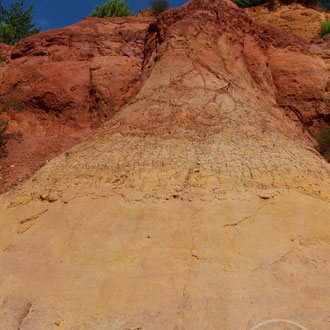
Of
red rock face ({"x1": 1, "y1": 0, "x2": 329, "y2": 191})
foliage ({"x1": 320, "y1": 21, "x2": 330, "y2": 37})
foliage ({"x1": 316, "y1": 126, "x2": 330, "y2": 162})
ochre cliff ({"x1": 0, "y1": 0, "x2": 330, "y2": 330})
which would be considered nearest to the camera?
ochre cliff ({"x1": 0, "y1": 0, "x2": 330, "y2": 330})

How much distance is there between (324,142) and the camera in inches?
217

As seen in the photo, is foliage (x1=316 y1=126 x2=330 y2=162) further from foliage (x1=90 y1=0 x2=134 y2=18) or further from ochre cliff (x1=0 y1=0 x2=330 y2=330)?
foliage (x1=90 y1=0 x2=134 y2=18)

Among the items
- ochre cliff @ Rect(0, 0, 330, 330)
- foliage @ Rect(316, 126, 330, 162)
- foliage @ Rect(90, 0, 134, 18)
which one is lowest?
foliage @ Rect(316, 126, 330, 162)

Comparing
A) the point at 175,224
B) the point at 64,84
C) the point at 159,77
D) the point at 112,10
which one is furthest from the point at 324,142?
the point at 112,10

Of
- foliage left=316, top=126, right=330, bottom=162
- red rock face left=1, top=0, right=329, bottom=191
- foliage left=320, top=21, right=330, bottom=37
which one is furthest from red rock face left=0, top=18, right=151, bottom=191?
foliage left=320, top=21, right=330, bottom=37

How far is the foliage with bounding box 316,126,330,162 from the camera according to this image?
205 inches

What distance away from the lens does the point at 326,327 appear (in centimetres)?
171

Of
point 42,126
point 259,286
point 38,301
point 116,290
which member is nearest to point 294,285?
point 259,286

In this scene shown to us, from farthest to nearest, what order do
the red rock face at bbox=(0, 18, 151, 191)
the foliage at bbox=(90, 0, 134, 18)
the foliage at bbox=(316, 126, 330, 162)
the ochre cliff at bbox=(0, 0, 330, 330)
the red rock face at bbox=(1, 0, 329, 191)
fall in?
the foliage at bbox=(90, 0, 134, 18) → the red rock face at bbox=(0, 18, 151, 191) → the foliage at bbox=(316, 126, 330, 162) → the red rock face at bbox=(1, 0, 329, 191) → the ochre cliff at bbox=(0, 0, 330, 330)

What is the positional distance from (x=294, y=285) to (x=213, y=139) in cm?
189

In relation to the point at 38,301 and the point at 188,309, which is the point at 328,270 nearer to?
the point at 188,309

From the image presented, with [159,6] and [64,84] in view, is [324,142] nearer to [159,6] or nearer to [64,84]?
[64,84]

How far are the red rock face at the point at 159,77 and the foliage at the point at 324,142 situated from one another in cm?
28

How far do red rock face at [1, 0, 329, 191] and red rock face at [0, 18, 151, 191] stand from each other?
0.8 inches
